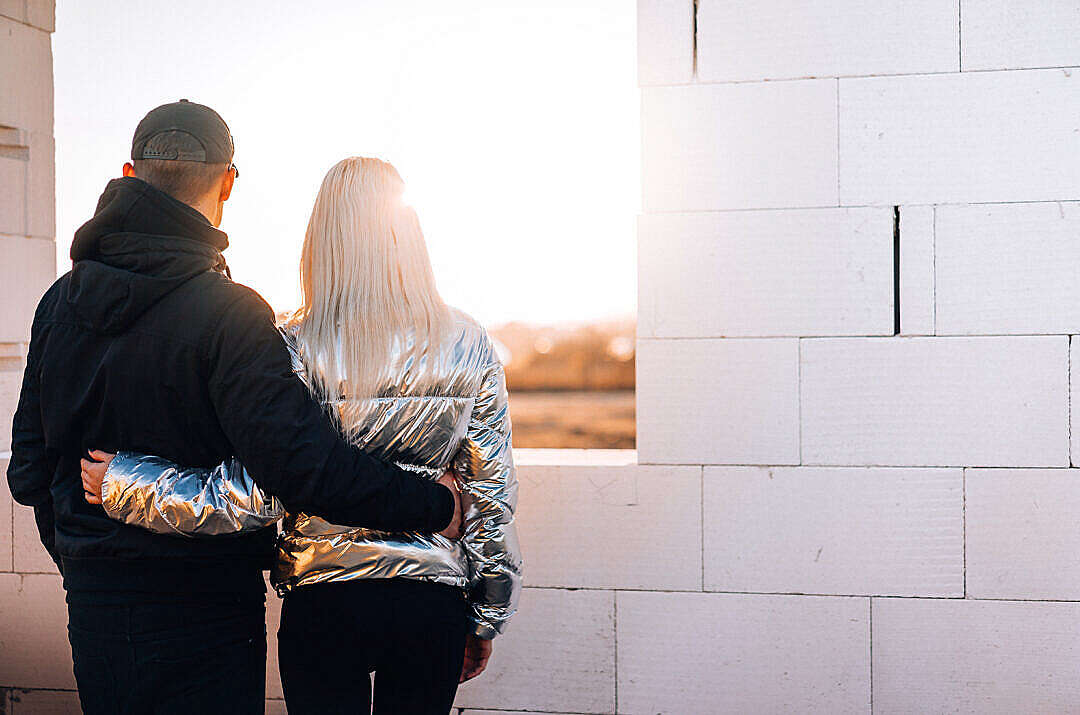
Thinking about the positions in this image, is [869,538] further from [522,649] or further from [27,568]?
[27,568]

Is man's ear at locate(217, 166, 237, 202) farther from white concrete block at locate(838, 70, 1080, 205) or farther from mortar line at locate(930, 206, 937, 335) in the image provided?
mortar line at locate(930, 206, 937, 335)

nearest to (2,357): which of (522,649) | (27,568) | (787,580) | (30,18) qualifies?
(27,568)

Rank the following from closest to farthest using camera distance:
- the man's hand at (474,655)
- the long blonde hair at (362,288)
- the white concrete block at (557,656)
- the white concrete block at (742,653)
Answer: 1. the long blonde hair at (362,288)
2. the man's hand at (474,655)
3. the white concrete block at (742,653)
4. the white concrete block at (557,656)

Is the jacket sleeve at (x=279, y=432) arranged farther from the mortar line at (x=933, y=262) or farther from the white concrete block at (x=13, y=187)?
the white concrete block at (x=13, y=187)

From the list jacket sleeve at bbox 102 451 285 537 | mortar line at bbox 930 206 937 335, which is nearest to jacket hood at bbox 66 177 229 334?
jacket sleeve at bbox 102 451 285 537

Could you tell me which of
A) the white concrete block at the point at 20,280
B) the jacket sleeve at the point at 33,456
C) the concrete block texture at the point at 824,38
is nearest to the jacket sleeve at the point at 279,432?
→ the jacket sleeve at the point at 33,456

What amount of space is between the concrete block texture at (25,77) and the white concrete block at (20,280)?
16.7 inches

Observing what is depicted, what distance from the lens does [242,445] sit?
Answer: 1.62 m

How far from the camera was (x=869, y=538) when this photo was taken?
2912mm

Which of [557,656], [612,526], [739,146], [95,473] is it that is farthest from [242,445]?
[739,146]

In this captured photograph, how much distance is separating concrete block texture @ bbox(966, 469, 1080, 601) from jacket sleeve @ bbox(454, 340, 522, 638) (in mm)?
1565

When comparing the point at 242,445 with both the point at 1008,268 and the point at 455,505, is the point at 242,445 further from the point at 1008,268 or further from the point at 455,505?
the point at 1008,268

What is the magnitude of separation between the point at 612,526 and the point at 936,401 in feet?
3.39

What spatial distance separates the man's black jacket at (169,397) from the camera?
163cm
